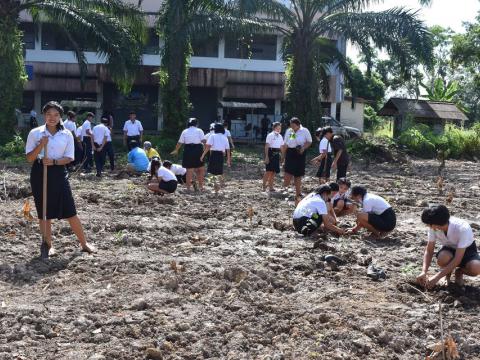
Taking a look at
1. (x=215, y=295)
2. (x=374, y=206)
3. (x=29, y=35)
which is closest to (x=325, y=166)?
(x=374, y=206)

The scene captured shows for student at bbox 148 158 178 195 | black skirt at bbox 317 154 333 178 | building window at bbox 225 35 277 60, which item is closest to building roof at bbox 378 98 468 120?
building window at bbox 225 35 277 60

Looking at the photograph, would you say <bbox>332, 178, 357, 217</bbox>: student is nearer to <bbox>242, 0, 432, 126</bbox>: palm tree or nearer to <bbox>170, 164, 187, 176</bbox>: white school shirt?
<bbox>170, 164, 187, 176</bbox>: white school shirt

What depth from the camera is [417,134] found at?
25578mm

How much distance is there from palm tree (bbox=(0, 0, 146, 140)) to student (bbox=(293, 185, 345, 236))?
40.4 ft

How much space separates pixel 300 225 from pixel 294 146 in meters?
3.37

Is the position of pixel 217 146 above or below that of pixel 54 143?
below

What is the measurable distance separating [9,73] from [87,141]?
6268mm

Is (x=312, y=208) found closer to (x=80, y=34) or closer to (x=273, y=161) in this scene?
(x=273, y=161)

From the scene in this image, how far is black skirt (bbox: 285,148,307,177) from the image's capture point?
37.6ft

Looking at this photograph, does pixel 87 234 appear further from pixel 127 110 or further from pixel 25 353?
pixel 127 110

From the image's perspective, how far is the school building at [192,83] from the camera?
30.5 m

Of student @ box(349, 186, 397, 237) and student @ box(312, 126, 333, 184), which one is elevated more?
student @ box(312, 126, 333, 184)

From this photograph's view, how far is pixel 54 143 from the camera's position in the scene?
21.7 feet

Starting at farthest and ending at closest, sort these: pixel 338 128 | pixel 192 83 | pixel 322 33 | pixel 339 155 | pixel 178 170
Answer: pixel 192 83
pixel 338 128
pixel 322 33
pixel 178 170
pixel 339 155
